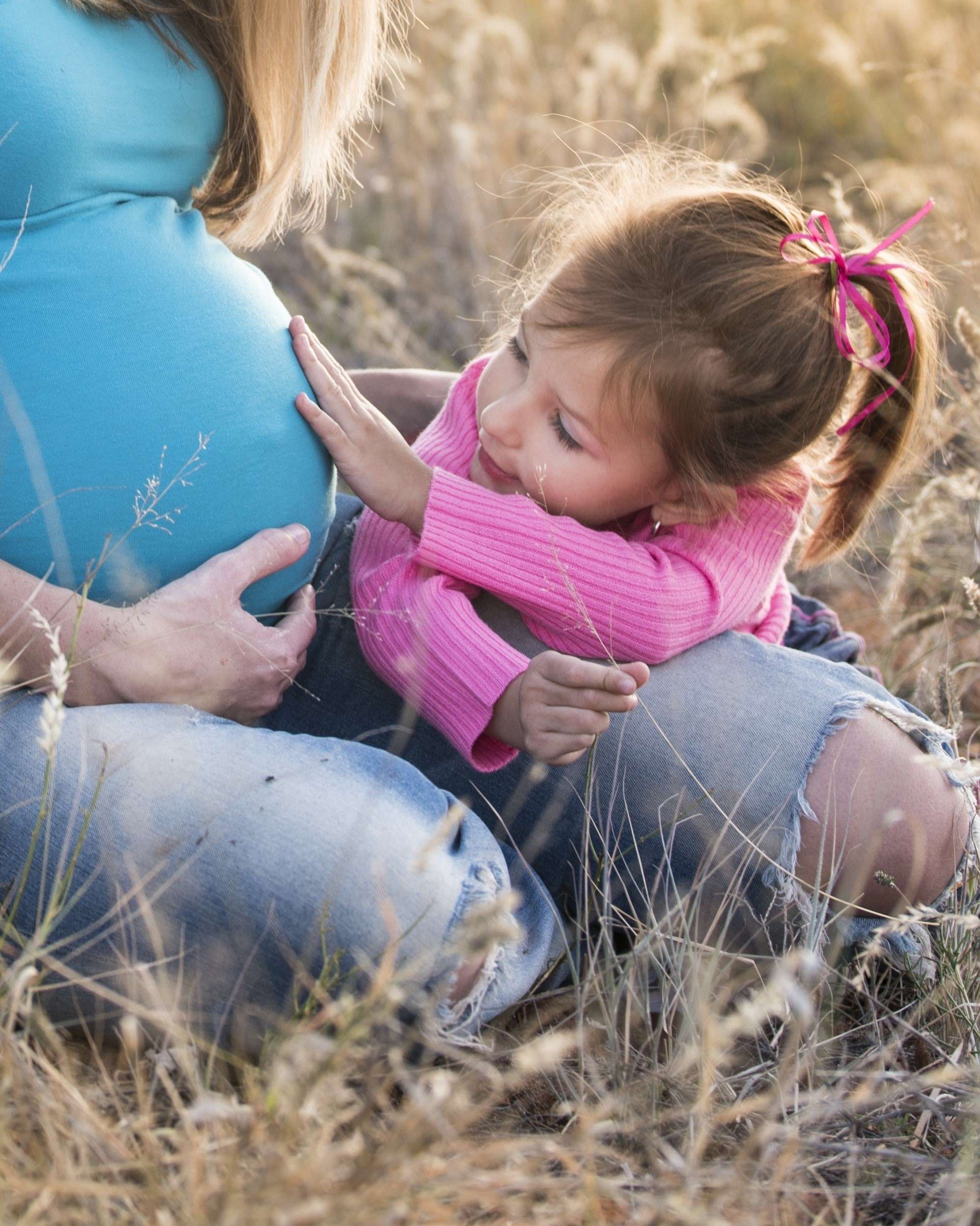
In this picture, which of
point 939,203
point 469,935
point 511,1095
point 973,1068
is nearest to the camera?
point 469,935

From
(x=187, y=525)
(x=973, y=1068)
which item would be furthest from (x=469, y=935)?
(x=187, y=525)

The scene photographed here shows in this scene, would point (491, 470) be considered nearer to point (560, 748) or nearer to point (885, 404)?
point (560, 748)

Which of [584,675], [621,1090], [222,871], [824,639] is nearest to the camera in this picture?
[621,1090]

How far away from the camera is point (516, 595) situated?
179 cm

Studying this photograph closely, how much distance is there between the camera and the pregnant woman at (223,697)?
146 centimetres

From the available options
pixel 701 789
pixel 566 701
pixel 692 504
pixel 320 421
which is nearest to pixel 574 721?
pixel 566 701

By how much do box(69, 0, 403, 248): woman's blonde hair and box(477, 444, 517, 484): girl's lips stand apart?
58 centimetres

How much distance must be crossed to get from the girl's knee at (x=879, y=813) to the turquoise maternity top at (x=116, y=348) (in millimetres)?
888

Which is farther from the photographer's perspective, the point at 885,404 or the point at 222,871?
the point at 885,404

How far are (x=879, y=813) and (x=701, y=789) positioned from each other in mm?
252

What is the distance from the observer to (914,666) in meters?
2.57

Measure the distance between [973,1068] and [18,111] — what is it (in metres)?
1.75

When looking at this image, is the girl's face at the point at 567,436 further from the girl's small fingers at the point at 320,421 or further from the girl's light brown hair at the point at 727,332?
the girl's small fingers at the point at 320,421

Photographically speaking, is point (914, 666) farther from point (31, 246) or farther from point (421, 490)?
point (31, 246)
